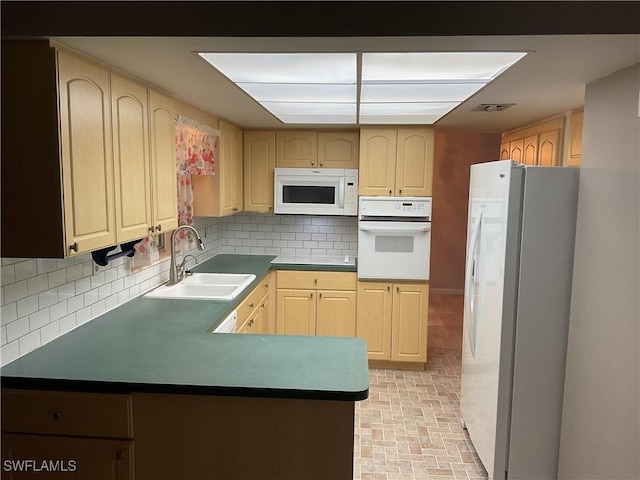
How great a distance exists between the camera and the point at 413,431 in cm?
300

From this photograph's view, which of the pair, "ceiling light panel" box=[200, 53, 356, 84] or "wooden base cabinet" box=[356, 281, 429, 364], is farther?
"wooden base cabinet" box=[356, 281, 429, 364]

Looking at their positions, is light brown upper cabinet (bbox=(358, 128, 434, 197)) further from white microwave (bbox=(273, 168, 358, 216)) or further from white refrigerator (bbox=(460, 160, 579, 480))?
white refrigerator (bbox=(460, 160, 579, 480))

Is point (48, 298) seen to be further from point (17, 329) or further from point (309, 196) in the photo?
point (309, 196)

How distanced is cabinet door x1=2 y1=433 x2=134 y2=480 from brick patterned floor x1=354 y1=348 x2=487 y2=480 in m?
1.33

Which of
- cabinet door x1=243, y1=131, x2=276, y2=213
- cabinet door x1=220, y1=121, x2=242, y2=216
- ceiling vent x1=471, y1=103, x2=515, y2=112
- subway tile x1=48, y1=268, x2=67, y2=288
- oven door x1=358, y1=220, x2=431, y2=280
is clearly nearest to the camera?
subway tile x1=48, y1=268, x2=67, y2=288

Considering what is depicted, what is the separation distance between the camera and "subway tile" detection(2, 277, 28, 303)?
5.86 ft

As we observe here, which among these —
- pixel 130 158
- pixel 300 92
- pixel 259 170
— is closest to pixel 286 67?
pixel 300 92

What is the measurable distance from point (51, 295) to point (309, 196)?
238 cm

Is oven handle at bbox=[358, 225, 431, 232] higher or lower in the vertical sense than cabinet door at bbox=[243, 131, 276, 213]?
lower

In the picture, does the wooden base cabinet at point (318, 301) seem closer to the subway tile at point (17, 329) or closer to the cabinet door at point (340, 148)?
the cabinet door at point (340, 148)

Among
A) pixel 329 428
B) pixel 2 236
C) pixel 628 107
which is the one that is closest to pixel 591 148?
pixel 628 107

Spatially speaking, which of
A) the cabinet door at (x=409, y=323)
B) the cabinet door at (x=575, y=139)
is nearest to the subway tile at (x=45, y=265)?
the cabinet door at (x=409, y=323)

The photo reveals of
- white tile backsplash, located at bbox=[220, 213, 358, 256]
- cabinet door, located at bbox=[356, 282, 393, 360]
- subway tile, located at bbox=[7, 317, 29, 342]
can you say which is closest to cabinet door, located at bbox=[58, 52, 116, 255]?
subway tile, located at bbox=[7, 317, 29, 342]

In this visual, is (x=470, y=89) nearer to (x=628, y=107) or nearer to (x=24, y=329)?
(x=628, y=107)
